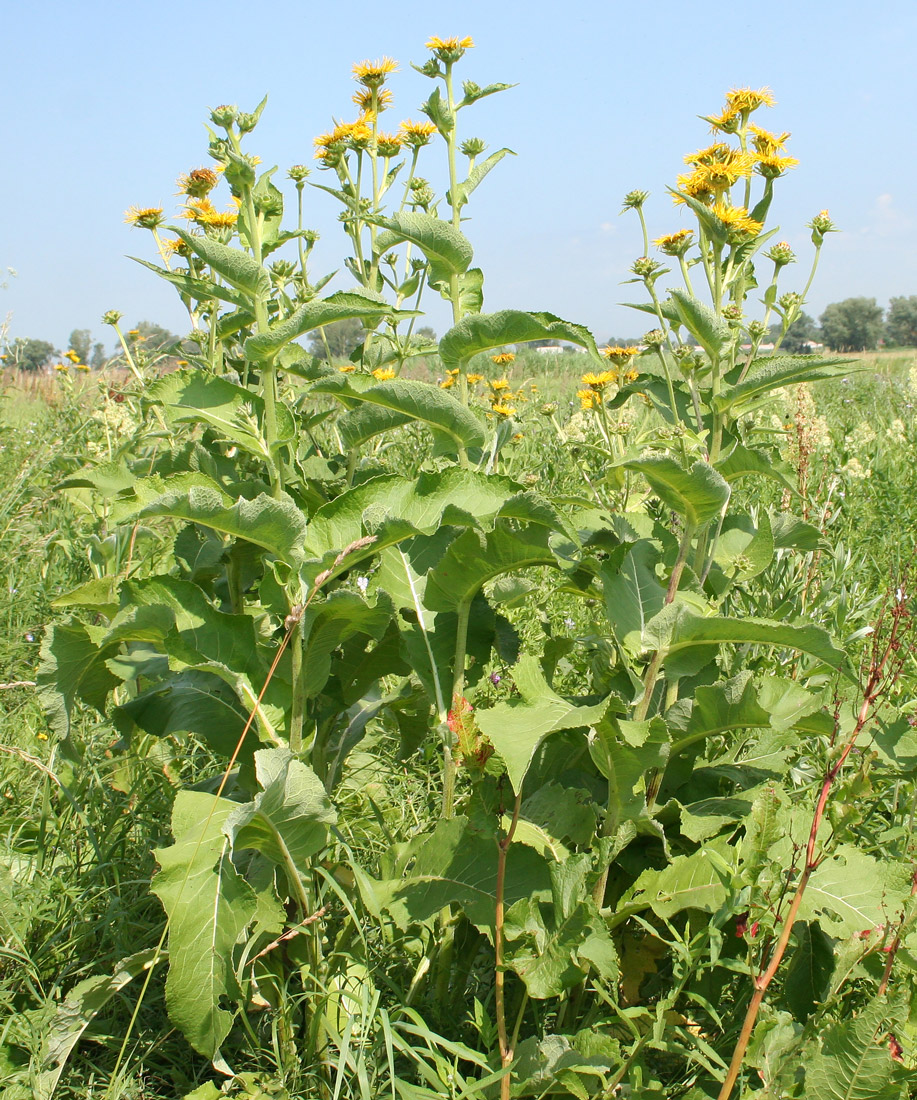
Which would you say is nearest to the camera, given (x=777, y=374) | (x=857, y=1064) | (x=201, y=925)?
(x=857, y=1064)

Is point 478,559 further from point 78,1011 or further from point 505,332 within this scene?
point 78,1011

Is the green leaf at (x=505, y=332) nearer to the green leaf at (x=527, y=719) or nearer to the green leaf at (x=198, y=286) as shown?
the green leaf at (x=198, y=286)

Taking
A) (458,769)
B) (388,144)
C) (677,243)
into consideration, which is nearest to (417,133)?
(388,144)

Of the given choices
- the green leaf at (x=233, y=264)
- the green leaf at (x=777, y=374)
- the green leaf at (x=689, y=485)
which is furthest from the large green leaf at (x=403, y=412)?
the green leaf at (x=777, y=374)

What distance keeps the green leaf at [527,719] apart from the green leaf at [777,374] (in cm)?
73

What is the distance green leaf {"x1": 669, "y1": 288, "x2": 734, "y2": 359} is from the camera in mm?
1718

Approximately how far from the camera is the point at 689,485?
1649 mm

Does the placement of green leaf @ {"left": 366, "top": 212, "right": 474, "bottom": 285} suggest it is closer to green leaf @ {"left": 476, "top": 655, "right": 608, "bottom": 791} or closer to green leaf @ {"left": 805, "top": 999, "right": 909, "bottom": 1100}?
green leaf @ {"left": 476, "top": 655, "right": 608, "bottom": 791}

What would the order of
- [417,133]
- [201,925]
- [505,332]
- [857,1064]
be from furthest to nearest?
1. [417,133]
2. [505,332]
3. [201,925]
4. [857,1064]

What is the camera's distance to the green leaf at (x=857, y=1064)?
1331mm

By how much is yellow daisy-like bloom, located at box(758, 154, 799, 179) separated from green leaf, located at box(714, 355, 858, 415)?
569 mm

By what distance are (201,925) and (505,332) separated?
4.36 ft

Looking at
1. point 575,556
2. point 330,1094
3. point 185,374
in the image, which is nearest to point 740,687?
point 575,556

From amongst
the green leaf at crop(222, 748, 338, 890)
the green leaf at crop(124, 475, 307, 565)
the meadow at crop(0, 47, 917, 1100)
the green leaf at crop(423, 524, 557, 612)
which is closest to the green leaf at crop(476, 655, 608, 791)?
the meadow at crop(0, 47, 917, 1100)
